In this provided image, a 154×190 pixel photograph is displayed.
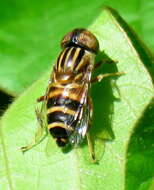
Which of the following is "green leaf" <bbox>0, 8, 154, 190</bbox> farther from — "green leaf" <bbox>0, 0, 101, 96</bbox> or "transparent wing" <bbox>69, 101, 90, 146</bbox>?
"green leaf" <bbox>0, 0, 101, 96</bbox>

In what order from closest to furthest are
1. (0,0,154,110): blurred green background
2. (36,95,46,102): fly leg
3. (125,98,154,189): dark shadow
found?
1. (125,98,154,189): dark shadow
2. (36,95,46,102): fly leg
3. (0,0,154,110): blurred green background

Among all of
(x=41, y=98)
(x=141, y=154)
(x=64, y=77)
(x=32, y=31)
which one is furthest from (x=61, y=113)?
(x=32, y=31)

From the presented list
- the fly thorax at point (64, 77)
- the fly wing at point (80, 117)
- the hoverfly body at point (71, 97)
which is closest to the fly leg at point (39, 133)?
the hoverfly body at point (71, 97)

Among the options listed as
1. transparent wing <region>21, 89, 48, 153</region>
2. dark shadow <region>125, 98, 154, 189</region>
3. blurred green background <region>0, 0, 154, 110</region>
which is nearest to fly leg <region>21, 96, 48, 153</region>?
transparent wing <region>21, 89, 48, 153</region>

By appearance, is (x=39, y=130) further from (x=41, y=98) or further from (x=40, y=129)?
(x=41, y=98)

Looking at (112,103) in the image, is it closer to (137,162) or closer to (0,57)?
(137,162)

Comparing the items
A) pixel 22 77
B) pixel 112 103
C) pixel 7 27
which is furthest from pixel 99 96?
pixel 7 27

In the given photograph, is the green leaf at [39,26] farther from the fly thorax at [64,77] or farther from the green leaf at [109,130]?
the green leaf at [109,130]
